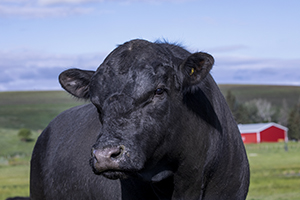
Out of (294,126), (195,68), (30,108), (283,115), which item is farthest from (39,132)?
(195,68)

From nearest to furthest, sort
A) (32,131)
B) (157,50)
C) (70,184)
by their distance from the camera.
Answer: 1. (157,50)
2. (70,184)
3. (32,131)

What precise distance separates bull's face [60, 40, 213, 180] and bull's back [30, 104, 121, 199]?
132 centimetres

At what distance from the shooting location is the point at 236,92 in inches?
6358

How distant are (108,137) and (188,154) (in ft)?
4.13

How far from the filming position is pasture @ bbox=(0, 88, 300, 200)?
56.6 m

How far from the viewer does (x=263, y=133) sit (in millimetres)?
112750

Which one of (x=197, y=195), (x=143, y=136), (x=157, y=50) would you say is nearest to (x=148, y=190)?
(x=197, y=195)

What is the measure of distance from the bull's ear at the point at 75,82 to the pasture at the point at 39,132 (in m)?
29.3

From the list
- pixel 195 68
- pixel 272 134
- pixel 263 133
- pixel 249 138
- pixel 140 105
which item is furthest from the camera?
pixel 272 134

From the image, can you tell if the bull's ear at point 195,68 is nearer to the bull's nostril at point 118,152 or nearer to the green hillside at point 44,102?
the bull's nostril at point 118,152

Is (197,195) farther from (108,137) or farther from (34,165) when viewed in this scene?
(34,165)

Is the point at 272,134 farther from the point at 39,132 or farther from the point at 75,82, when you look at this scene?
the point at 75,82

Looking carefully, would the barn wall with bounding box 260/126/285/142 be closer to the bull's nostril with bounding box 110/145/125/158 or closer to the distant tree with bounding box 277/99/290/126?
the distant tree with bounding box 277/99/290/126

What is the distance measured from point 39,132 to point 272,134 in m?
58.8
